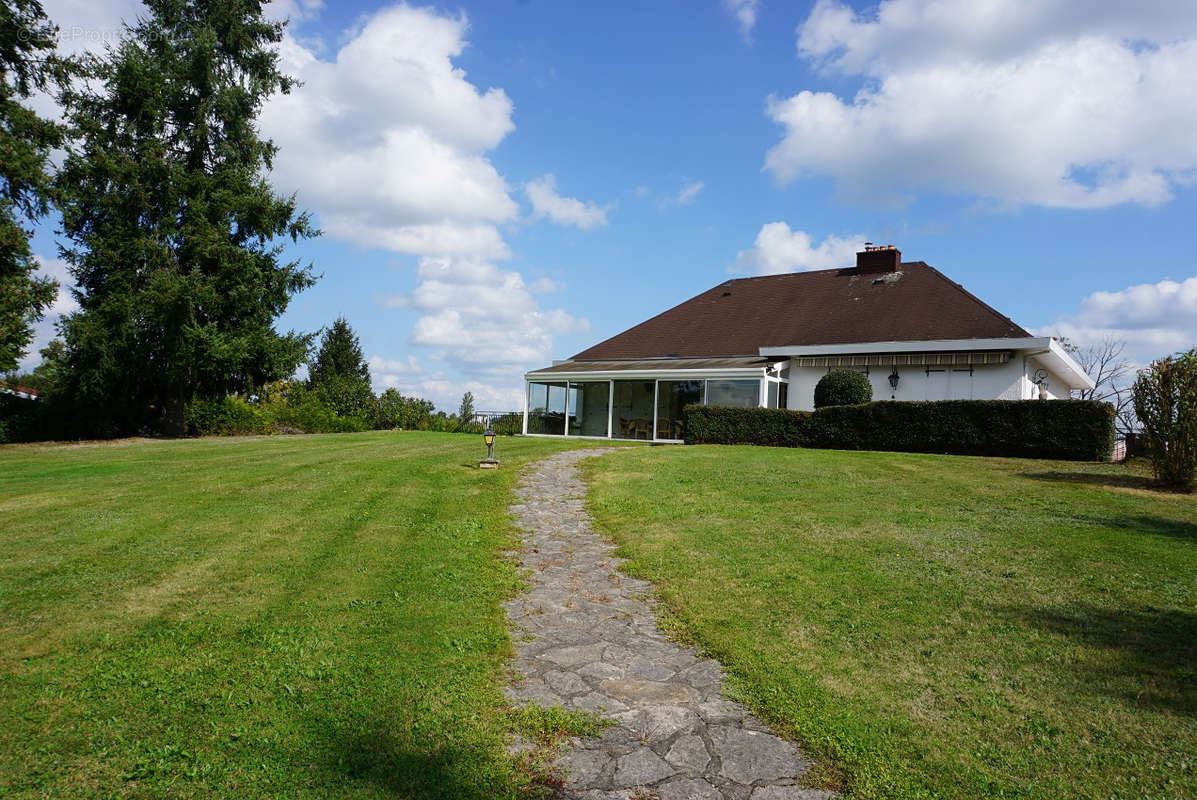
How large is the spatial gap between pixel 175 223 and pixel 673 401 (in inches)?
736

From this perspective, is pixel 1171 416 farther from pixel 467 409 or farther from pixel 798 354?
pixel 467 409

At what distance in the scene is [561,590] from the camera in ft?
20.8

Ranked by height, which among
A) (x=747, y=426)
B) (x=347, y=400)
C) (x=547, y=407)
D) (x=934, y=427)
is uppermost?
(x=547, y=407)

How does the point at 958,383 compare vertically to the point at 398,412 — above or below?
above

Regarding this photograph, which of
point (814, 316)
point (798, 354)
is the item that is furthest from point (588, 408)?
point (814, 316)

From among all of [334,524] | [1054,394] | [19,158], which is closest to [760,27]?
[334,524]

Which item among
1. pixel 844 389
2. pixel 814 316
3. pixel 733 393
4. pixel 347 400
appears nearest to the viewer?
pixel 844 389

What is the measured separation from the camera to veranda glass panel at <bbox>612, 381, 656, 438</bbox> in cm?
2484

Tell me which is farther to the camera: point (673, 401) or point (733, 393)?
point (673, 401)

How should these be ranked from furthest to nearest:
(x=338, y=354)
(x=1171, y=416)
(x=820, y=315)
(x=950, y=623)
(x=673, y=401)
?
1. (x=338, y=354)
2. (x=820, y=315)
3. (x=673, y=401)
4. (x=1171, y=416)
5. (x=950, y=623)

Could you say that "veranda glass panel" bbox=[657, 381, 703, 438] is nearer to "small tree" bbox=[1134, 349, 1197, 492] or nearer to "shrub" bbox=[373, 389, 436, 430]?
"shrub" bbox=[373, 389, 436, 430]

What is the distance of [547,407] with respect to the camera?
26.6 m

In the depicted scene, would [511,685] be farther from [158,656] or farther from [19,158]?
[19,158]

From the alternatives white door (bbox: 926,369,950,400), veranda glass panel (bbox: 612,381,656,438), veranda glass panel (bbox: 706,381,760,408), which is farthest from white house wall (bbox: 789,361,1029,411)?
veranda glass panel (bbox: 612,381,656,438)
